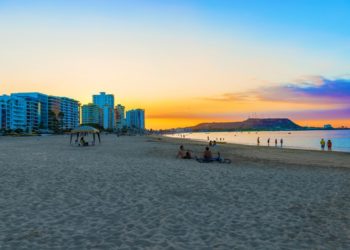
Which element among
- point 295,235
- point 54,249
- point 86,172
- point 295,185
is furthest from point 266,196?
point 86,172

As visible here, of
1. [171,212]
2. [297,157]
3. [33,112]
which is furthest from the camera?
[33,112]

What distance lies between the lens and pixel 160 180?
44.0ft

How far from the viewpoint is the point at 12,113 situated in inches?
6594

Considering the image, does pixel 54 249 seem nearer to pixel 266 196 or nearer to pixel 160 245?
pixel 160 245

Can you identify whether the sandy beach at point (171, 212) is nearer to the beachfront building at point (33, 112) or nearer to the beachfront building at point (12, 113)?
the beachfront building at point (12, 113)

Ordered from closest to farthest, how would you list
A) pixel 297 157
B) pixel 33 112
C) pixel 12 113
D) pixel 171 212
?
pixel 171 212, pixel 297 157, pixel 12 113, pixel 33 112

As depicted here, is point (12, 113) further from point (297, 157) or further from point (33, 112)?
point (297, 157)

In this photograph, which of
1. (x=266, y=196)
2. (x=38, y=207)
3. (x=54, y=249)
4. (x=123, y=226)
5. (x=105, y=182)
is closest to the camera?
(x=54, y=249)

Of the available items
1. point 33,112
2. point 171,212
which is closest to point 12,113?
point 33,112

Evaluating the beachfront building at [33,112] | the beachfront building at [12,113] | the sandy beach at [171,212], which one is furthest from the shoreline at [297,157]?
the beachfront building at [33,112]

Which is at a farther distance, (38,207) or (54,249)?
(38,207)

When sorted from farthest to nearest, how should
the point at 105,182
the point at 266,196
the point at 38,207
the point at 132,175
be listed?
the point at 132,175 < the point at 105,182 < the point at 266,196 < the point at 38,207

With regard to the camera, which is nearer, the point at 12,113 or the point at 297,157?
the point at 297,157

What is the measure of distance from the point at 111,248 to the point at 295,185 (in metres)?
9.30
